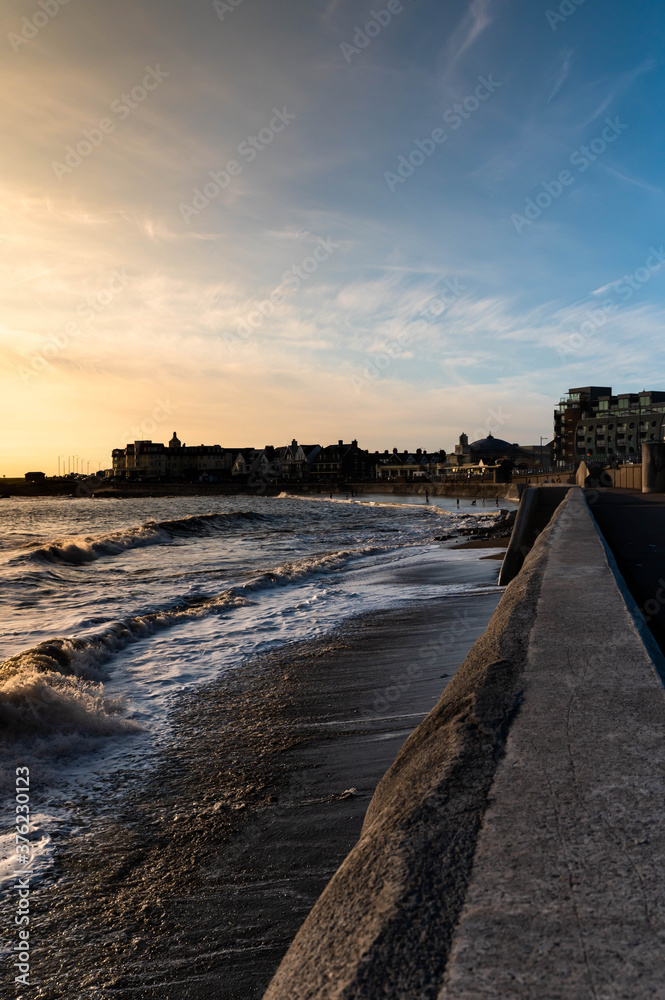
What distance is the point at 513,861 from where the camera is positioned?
1.48m

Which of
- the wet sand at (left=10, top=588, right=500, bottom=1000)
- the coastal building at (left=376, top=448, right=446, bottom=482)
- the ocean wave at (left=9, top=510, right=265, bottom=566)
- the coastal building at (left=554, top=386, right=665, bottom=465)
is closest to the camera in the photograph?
the wet sand at (left=10, top=588, right=500, bottom=1000)

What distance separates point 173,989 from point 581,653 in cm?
217

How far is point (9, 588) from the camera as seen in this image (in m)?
14.5

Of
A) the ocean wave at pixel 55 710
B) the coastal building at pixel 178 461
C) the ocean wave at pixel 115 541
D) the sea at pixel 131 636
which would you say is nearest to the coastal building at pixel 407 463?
the coastal building at pixel 178 461

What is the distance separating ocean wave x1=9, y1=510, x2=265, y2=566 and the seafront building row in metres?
96.8

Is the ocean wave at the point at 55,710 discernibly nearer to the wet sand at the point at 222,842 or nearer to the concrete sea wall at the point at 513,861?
the wet sand at the point at 222,842

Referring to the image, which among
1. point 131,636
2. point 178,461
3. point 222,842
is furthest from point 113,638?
point 178,461

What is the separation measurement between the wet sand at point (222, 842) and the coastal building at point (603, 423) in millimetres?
104661

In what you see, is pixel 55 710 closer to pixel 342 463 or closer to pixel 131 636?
pixel 131 636

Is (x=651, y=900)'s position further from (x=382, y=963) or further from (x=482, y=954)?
(x=382, y=963)

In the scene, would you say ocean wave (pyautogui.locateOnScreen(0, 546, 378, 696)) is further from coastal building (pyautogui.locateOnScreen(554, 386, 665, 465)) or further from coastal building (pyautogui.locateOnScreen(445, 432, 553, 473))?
coastal building (pyautogui.locateOnScreen(445, 432, 553, 473))

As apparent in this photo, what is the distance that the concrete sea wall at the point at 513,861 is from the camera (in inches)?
45.6

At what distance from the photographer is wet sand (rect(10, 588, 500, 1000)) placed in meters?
2.37

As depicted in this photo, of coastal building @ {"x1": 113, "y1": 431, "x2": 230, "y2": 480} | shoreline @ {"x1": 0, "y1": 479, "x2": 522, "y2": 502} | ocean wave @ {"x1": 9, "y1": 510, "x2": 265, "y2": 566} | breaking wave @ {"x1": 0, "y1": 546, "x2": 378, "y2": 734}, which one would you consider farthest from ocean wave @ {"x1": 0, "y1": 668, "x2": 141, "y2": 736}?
coastal building @ {"x1": 113, "y1": 431, "x2": 230, "y2": 480}
